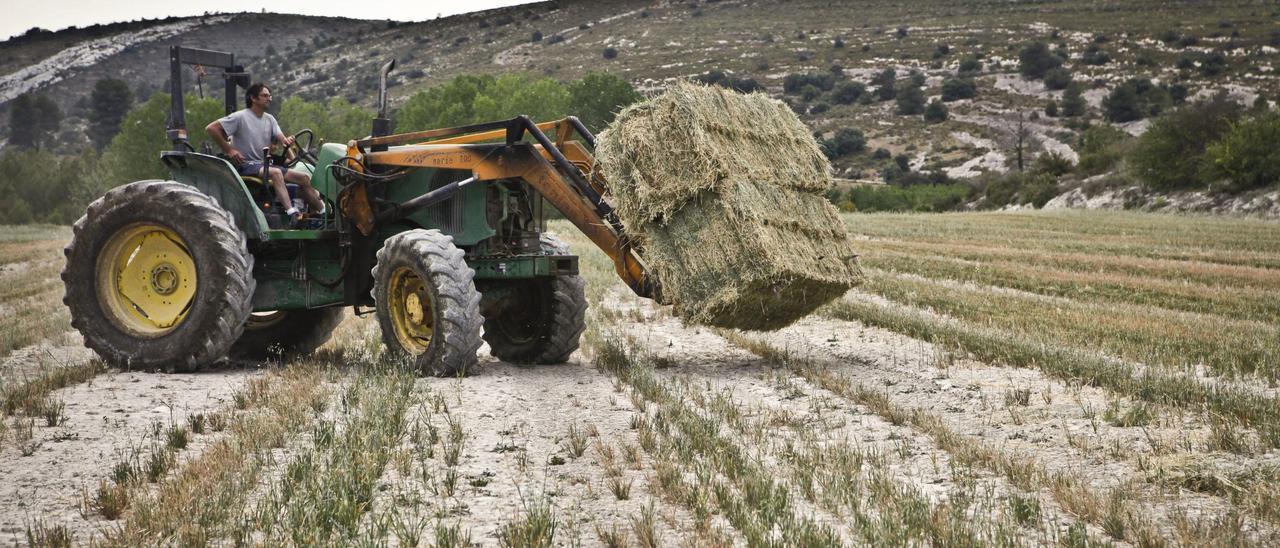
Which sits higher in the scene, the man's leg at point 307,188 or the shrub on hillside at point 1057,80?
the shrub on hillside at point 1057,80

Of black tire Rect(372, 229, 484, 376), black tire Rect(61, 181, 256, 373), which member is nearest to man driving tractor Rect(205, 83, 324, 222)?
black tire Rect(61, 181, 256, 373)

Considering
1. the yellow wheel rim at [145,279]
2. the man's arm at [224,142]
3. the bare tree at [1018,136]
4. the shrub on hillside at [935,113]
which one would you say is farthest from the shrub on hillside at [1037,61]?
the yellow wheel rim at [145,279]

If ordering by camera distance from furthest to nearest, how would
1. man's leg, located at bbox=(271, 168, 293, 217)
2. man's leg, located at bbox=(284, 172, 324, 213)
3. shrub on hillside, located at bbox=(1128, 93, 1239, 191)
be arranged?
shrub on hillside, located at bbox=(1128, 93, 1239, 191), man's leg, located at bbox=(284, 172, 324, 213), man's leg, located at bbox=(271, 168, 293, 217)

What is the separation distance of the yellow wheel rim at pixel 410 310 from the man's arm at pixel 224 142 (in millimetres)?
2046

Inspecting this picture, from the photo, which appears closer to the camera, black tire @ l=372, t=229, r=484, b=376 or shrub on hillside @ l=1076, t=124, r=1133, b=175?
black tire @ l=372, t=229, r=484, b=376

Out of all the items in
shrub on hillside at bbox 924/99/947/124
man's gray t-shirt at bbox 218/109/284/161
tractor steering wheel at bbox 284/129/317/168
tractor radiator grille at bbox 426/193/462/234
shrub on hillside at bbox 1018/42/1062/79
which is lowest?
tractor radiator grille at bbox 426/193/462/234

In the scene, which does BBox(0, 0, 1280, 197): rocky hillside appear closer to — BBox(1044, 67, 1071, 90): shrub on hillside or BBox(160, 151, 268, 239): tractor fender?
BBox(1044, 67, 1071, 90): shrub on hillside

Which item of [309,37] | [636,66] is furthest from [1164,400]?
[309,37]

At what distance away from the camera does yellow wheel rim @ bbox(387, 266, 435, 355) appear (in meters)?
9.42

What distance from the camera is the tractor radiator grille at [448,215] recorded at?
1012cm

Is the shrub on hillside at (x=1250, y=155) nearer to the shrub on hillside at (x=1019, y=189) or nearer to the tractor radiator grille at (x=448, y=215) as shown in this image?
the shrub on hillside at (x=1019, y=189)

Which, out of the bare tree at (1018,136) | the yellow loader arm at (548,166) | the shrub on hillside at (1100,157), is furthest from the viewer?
the bare tree at (1018,136)

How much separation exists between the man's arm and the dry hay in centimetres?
332

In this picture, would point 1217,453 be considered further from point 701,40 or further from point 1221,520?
point 701,40
